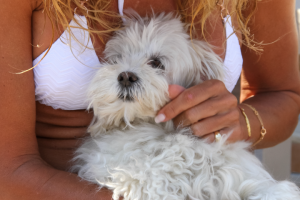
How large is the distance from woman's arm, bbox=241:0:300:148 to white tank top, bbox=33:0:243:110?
2.53 ft

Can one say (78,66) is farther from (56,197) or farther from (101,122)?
(56,197)

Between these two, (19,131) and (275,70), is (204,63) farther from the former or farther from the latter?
(19,131)

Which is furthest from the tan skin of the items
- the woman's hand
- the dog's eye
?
the dog's eye

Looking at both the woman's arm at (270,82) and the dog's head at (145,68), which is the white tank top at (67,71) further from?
the woman's arm at (270,82)

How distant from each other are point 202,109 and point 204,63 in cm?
25

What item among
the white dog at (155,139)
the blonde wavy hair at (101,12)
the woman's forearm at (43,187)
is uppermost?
the blonde wavy hair at (101,12)

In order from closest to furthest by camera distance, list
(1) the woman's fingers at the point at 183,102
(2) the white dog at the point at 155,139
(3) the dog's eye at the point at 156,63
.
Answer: (2) the white dog at the point at 155,139 < (1) the woman's fingers at the point at 183,102 < (3) the dog's eye at the point at 156,63

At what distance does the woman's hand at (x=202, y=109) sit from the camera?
98 cm

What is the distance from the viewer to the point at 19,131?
98 centimetres

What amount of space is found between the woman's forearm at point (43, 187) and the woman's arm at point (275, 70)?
817 mm

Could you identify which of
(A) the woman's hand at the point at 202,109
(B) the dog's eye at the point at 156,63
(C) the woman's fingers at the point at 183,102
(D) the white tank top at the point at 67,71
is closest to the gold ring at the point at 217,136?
(A) the woman's hand at the point at 202,109

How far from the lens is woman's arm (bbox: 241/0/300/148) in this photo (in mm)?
1453

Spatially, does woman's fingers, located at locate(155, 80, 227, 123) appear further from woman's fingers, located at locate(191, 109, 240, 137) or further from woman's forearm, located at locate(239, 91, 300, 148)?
woman's forearm, located at locate(239, 91, 300, 148)

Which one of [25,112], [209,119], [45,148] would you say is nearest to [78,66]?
[25,112]
